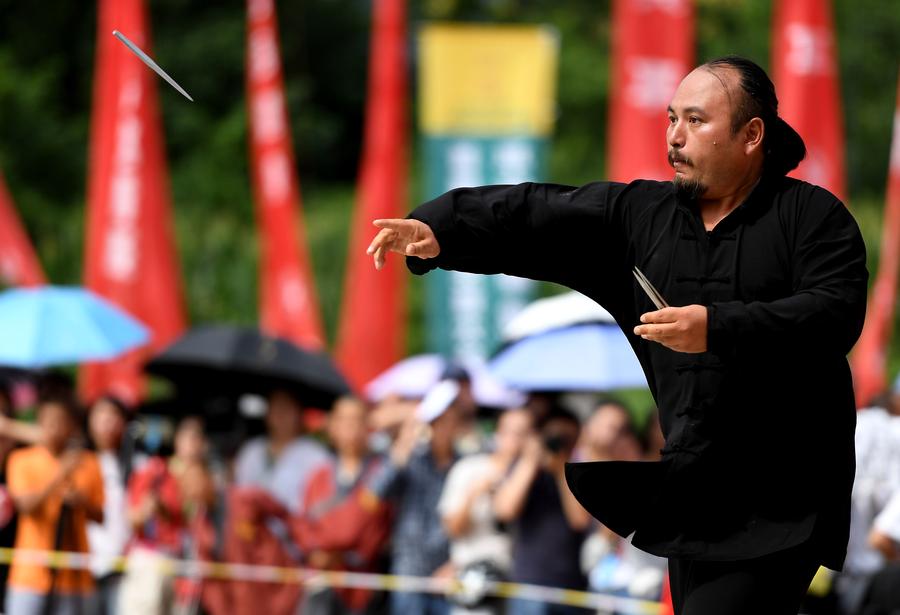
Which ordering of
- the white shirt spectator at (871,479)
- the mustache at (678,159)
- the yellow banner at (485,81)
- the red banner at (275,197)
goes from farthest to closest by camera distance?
1. the red banner at (275,197)
2. the yellow banner at (485,81)
3. the white shirt spectator at (871,479)
4. the mustache at (678,159)

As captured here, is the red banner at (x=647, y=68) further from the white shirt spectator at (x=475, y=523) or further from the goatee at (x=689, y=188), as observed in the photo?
the goatee at (x=689, y=188)

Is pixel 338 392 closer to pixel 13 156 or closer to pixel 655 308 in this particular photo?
pixel 655 308

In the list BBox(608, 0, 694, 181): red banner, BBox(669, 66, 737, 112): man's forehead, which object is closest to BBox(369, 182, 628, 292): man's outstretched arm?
BBox(669, 66, 737, 112): man's forehead

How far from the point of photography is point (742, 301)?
3.46m

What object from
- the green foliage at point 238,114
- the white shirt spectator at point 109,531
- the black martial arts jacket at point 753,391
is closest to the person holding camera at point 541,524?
the white shirt spectator at point 109,531

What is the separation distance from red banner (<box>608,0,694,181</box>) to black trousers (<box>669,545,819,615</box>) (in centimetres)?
684

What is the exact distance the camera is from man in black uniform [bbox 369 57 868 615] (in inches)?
135

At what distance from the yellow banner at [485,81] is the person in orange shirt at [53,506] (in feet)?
18.5

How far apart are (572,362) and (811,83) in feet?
13.2

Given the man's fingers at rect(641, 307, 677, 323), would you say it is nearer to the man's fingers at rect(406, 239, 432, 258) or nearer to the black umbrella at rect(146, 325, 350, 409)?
the man's fingers at rect(406, 239, 432, 258)

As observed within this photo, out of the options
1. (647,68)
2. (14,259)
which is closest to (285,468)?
(647,68)

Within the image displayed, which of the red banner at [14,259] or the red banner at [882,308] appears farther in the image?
the red banner at [882,308]

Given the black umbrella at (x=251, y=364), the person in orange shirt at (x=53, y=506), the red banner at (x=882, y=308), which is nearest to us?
the person in orange shirt at (x=53, y=506)

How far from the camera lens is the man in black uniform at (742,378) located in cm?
344
